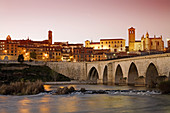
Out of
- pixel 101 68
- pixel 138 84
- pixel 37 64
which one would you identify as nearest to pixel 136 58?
pixel 138 84

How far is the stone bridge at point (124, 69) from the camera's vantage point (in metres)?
61.9

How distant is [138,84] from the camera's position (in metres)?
72.3

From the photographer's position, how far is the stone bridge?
61928mm

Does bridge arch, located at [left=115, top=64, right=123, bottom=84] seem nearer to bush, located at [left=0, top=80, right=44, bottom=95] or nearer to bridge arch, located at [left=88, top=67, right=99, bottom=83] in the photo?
bridge arch, located at [left=88, top=67, right=99, bottom=83]

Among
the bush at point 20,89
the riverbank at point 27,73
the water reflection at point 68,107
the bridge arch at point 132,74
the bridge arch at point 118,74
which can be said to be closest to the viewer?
the water reflection at point 68,107

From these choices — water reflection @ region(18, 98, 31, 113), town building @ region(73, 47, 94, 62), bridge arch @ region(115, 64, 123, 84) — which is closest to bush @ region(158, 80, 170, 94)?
water reflection @ region(18, 98, 31, 113)

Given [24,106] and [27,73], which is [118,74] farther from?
[24,106]

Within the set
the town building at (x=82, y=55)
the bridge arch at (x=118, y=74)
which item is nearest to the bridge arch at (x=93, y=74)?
the bridge arch at (x=118, y=74)

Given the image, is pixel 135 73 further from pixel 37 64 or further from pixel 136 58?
pixel 37 64

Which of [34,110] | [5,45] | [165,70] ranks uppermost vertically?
[5,45]

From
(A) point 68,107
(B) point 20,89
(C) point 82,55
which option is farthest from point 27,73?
(C) point 82,55

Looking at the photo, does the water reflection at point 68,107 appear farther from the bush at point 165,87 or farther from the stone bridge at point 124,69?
the stone bridge at point 124,69

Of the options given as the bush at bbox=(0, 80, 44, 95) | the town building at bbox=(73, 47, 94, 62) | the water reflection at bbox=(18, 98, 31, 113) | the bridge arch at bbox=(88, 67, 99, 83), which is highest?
the town building at bbox=(73, 47, 94, 62)

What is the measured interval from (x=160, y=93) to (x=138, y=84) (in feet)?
73.5
